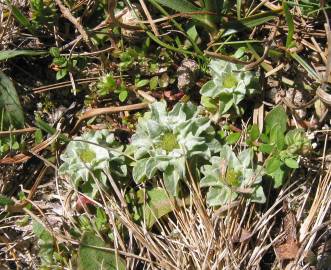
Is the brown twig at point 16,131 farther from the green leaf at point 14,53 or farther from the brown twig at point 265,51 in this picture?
the brown twig at point 265,51

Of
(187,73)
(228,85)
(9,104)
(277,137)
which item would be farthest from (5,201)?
(277,137)

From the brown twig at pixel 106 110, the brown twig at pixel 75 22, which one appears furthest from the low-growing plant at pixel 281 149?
the brown twig at pixel 75 22

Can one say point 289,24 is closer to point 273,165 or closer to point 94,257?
point 273,165

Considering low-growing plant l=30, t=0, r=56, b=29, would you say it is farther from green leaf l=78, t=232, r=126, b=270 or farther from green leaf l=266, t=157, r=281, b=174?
green leaf l=266, t=157, r=281, b=174

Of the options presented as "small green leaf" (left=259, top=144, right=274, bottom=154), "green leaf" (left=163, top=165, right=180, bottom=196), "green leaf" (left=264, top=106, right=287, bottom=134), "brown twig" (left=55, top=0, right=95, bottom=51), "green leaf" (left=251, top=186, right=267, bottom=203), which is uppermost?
"brown twig" (left=55, top=0, right=95, bottom=51)

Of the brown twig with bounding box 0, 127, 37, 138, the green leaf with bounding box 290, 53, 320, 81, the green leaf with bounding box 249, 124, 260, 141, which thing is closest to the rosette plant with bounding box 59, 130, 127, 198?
the brown twig with bounding box 0, 127, 37, 138

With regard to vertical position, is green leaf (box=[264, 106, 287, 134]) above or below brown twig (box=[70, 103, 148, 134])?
below

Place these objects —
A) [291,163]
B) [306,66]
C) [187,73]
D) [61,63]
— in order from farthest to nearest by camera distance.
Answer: [61,63] → [187,73] → [306,66] → [291,163]
